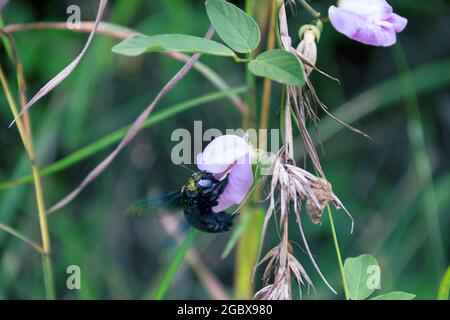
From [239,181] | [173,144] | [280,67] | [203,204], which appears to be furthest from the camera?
[173,144]

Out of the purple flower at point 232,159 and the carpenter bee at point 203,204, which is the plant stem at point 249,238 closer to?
the carpenter bee at point 203,204

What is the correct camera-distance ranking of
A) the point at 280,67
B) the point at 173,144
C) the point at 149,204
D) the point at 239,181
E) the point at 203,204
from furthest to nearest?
the point at 173,144, the point at 149,204, the point at 203,204, the point at 239,181, the point at 280,67

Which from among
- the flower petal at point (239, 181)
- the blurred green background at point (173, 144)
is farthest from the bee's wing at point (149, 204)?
the blurred green background at point (173, 144)

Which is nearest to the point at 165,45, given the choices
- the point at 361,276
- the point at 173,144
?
the point at 361,276

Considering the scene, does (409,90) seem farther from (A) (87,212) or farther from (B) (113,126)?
(A) (87,212)

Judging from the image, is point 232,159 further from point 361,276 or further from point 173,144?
point 173,144

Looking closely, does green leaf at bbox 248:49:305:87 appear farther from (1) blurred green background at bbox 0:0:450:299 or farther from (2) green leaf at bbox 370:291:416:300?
(1) blurred green background at bbox 0:0:450:299

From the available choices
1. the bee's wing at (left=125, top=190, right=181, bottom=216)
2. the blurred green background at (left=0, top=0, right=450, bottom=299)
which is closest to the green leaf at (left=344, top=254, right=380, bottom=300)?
the bee's wing at (left=125, top=190, right=181, bottom=216)
